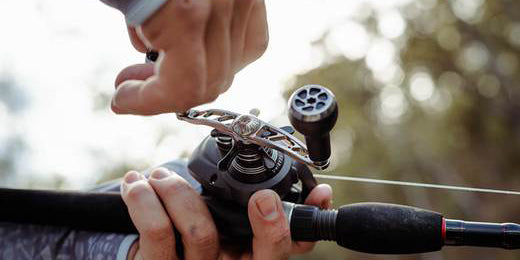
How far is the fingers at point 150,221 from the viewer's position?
0.99 metres

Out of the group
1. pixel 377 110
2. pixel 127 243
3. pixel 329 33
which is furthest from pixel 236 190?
pixel 377 110

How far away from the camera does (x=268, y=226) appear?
3.06 feet

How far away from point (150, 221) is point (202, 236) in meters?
0.08

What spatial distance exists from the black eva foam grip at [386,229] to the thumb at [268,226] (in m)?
0.08

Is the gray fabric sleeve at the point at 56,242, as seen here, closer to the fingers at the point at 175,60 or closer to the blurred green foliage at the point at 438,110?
the fingers at the point at 175,60

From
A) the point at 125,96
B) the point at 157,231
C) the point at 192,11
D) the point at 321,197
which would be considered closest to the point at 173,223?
the point at 157,231

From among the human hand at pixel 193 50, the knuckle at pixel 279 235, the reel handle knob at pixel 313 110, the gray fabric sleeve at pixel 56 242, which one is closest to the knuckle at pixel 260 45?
the human hand at pixel 193 50

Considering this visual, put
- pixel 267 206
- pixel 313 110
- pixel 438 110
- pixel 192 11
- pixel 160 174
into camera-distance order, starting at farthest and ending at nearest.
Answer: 1. pixel 438 110
2. pixel 160 174
3. pixel 267 206
4. pixel 313 110
5. pixel 192 11

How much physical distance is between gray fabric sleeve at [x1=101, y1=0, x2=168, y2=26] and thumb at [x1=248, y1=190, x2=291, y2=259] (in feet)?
1.34

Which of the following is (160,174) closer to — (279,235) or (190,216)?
(190,216)

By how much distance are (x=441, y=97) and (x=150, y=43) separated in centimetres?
1458

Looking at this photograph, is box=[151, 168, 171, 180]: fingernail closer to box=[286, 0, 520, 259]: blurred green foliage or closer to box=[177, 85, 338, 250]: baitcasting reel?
box=[177, 85, 338, 250]: baitcasting reel

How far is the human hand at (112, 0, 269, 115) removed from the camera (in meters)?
0.57

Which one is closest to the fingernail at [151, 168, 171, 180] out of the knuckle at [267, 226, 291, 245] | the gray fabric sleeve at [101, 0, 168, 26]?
the knuckle at [267, 226, 291, 245]
